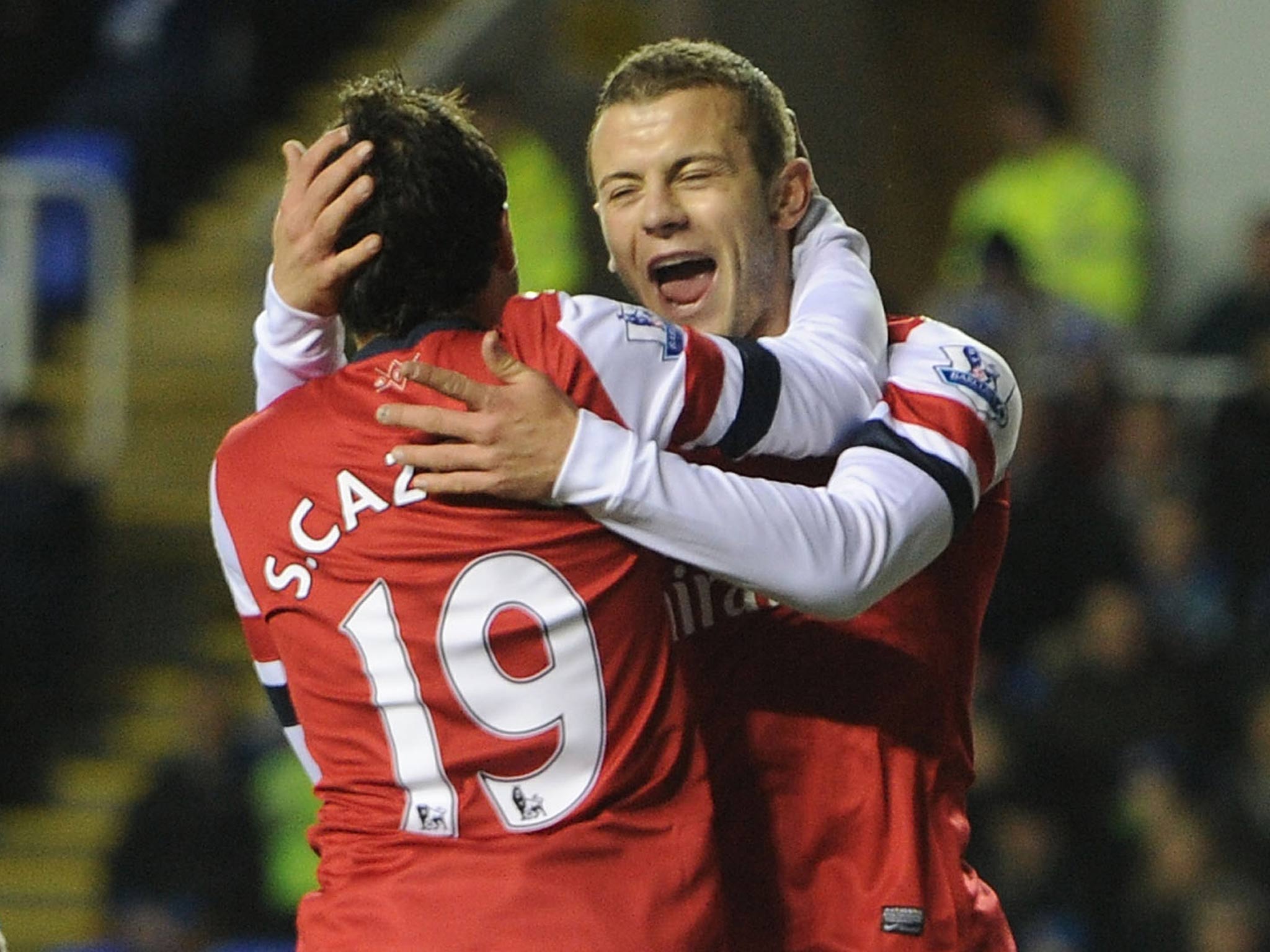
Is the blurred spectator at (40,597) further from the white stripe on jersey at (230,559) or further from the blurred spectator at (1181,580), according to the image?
the white stripe on jersey at (230,559)

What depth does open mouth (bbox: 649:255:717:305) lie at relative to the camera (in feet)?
10.2

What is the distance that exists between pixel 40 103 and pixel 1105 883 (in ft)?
17.7

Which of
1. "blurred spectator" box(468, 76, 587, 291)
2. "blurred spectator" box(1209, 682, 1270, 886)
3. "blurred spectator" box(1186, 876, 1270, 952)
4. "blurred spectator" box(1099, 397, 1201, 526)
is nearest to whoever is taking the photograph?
"blurred spectator" box(1186, 876, 1270, 952)

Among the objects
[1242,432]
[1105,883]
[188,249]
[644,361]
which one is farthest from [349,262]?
[188,249]

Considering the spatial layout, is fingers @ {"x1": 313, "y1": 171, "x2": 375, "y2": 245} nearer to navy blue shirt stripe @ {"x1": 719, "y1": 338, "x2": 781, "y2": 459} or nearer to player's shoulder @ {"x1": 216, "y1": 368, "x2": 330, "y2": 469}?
player's shoulder @ {"x1": 216, "y1": 368, "x2": 330, "y2": 469}

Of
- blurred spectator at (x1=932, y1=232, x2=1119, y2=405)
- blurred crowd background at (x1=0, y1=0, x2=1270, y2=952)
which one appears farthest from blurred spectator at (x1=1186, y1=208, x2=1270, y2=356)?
blurred spectator at (x1=932, y1=232, x2=1119, y2=405)

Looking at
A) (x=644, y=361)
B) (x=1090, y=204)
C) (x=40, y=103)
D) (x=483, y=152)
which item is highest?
(x=40, y=103)

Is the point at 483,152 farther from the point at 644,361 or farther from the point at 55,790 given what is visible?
the point at 55,790

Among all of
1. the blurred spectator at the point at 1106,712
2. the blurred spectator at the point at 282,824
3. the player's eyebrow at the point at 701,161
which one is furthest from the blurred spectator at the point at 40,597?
the player's eyebrow at the point at 701,161

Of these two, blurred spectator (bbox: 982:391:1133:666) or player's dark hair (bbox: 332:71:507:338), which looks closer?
player's dark hair (bbox: 332:71:507:338)

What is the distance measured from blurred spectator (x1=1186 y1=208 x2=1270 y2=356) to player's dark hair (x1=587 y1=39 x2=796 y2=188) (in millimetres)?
4119

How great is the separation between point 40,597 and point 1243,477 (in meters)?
3.60

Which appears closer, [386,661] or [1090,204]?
[386,661]

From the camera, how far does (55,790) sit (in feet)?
25.9
